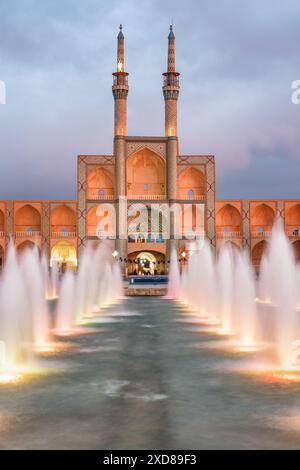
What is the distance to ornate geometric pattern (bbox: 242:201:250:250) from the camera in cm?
4450

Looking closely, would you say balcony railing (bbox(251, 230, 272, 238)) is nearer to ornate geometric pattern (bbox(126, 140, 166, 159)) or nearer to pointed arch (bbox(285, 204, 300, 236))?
pointed arch (bbox(285, 204, 300, 236))

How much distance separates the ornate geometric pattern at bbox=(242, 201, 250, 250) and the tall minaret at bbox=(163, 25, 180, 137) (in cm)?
835

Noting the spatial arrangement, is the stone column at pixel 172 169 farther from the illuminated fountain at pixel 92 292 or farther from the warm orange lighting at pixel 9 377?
the warm orange lighting at pixel 9 377

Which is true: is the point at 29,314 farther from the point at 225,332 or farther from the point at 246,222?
the point at 246,222

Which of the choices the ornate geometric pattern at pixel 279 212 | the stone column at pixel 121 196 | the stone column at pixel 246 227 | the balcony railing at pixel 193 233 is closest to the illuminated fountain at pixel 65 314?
the stone column at pixel 121 196

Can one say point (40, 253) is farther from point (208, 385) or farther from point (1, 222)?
point (208, 385)

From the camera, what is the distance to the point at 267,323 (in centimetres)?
1405

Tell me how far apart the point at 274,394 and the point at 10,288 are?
19.0 ft

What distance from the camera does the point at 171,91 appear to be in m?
42.6

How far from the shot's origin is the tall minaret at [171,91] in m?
42.3

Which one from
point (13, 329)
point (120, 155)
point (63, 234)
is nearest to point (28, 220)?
point (63, 234)

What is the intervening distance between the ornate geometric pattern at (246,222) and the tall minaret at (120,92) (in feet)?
37.2

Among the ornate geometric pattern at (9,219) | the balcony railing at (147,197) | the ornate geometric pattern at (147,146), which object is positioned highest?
the ornate geometric pattern at (147,146)
